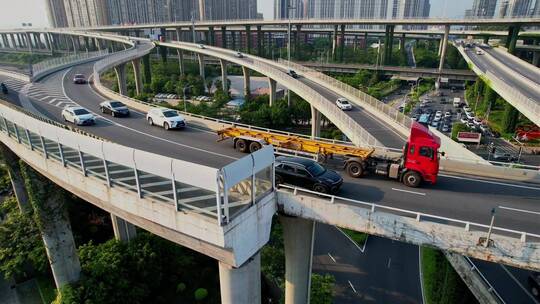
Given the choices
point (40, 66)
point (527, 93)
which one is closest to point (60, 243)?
point (40, 66)

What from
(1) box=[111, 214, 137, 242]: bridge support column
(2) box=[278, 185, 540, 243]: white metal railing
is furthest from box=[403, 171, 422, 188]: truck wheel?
(1) box=[111, 214, 137, 242]: bridge support column

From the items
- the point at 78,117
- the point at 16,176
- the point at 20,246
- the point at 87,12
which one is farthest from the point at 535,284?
the point at 87,12

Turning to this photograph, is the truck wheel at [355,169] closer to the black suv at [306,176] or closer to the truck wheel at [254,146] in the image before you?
the black suv at [306,176]

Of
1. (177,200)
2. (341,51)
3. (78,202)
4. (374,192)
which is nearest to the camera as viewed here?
(177,200)

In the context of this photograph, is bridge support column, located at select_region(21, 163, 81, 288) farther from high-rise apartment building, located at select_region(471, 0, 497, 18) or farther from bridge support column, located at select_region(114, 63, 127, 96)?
high-rise apartment building, located at select_region(471, 0, 497, 18)

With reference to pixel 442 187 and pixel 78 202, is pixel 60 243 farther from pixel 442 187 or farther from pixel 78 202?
pixel 442 187

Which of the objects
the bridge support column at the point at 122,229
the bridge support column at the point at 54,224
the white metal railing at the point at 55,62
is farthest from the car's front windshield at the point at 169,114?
the white metal railing at the point at 55,62
